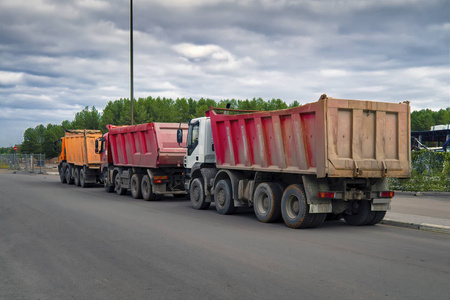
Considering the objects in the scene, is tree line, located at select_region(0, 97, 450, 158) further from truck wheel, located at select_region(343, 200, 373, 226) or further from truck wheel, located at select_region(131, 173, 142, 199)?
truck wheel, located at select_region(343, 200, 373, 226)

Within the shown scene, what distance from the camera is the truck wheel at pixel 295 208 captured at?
10610 mm

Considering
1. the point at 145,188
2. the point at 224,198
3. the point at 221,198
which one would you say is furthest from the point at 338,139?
the point at 145,188

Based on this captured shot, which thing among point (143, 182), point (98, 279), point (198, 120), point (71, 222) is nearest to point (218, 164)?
point (198, 120)

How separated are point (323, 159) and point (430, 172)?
10707mm

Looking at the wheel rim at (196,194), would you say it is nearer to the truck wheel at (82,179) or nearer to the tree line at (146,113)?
the truck wheel at (82,179)

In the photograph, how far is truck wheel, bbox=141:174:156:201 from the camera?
18219 mm

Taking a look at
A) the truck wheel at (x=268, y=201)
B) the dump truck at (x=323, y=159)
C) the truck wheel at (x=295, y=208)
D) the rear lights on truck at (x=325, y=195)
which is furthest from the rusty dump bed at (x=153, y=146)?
the rear lights on truck at (x=325, y=195)

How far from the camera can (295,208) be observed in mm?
11039

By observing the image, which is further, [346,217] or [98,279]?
[346,217]

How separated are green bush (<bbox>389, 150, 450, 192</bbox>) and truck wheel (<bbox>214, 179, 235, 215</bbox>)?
869cm

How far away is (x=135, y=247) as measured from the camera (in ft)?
27.9

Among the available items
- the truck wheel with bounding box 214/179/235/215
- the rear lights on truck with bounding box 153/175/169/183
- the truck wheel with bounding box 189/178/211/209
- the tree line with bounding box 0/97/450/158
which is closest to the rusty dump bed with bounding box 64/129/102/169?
the rear lights on truck with bounding box 153/175/169/183

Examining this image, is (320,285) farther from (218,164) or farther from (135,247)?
(218,164)

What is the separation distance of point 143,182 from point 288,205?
8.93m
